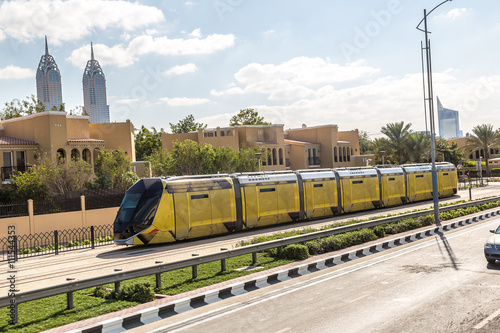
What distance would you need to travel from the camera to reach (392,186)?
35375 millimetres

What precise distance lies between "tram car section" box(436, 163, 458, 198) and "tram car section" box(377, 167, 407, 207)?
22.5 feet

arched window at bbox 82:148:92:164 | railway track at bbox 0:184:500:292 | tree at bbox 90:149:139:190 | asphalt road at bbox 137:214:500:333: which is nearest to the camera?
asphalt road at bbox 137:214:500:333

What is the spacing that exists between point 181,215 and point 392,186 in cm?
1918

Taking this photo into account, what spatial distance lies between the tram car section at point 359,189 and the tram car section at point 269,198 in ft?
14.9

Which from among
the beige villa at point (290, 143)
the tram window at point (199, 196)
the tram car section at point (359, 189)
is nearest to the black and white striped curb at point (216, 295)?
the tram window at point (199, 196)

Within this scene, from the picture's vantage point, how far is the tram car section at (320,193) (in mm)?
28281

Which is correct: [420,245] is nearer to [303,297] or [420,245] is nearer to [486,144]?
[303,297]

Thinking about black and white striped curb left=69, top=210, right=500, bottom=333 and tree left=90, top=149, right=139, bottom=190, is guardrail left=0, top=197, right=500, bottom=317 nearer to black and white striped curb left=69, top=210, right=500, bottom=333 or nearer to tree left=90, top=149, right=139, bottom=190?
black and white striped curb left=69, top=210, right=500, bottom=333

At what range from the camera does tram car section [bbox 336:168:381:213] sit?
31.1 metres

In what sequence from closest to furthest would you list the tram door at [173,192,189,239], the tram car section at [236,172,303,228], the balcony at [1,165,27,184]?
the tram door at [173,192,189,239]
the tram car section at [236,172,303,228]
the balcony at [1,165,27,184]

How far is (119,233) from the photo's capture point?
808 inches

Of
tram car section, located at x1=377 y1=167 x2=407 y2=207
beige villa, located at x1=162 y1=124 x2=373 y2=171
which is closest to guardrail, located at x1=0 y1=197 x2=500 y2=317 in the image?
tram car section, located at x1=377 y1=167 x2=407 y2=207

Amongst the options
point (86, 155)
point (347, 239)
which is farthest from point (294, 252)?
point (86, 155)

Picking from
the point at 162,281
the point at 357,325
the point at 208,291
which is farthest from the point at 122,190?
the point at 357,325
